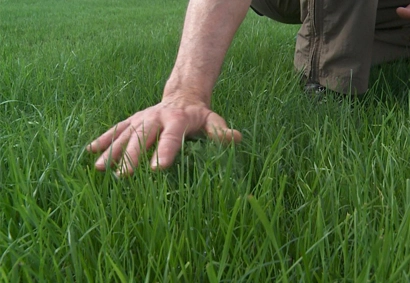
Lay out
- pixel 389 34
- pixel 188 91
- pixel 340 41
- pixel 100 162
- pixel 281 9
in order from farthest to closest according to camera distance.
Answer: pixel 281 9 < pixel 389 34 < pixel 340 41 < pixel 188 91 < pixel 100 162

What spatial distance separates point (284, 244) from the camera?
87 centimetres

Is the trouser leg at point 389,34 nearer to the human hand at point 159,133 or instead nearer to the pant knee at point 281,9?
the pant knee at point 281,9

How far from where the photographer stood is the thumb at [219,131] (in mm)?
1147

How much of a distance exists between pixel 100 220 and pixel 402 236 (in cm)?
47

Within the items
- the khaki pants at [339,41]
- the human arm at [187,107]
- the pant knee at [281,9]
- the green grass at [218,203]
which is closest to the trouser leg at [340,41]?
the khaki pants at [339,41]

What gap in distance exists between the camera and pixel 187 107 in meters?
1.25

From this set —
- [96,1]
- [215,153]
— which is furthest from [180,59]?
[96,1]

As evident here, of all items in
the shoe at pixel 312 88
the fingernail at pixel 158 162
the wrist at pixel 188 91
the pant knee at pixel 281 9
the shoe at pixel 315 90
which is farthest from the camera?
the pant knee at pixel 281 9

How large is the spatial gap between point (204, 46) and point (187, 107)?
0.80 ft

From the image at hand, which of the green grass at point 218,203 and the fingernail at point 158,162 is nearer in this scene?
the green grass at point 218,203

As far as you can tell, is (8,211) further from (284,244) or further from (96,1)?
(96,1)

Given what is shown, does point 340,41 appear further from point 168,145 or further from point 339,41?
point 168,145

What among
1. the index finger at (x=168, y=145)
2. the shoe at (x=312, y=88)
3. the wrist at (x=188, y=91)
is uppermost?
the wrist at (x=188, y=91)

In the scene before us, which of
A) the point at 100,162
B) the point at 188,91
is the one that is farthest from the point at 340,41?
the point at 100,162
